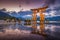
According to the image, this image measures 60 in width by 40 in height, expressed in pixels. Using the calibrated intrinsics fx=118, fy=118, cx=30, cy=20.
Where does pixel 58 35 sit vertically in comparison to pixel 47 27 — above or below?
below

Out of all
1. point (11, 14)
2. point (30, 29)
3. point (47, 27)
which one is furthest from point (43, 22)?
point (11, 14)

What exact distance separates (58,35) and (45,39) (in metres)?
0.25

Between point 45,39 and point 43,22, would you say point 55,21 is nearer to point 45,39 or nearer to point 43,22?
point 43,22

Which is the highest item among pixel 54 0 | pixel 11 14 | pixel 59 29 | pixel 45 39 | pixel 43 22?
pixel 54 0

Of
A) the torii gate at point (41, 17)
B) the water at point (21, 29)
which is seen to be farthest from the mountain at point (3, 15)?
the torii gate at point (41, 17)

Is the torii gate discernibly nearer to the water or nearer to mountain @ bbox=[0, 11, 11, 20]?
the water

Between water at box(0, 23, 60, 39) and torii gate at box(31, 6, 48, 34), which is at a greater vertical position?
torii gate at box(31, 6, 48, 34)

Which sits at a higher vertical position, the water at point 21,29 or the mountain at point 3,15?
the mountain at point 3,15

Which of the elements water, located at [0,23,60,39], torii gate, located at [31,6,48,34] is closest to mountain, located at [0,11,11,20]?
water, located at [0,23,60,39]

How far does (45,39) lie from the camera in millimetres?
2137

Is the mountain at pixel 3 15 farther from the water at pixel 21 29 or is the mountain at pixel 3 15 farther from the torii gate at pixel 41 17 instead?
the torii gate at pixel 41 17

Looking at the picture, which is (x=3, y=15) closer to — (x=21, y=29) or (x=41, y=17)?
(x=21, y=29)

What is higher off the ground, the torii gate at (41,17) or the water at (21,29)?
the torii gate at (41,17)

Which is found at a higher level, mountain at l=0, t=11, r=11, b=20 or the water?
mountain at l=0, t=11, r=11, b=20
